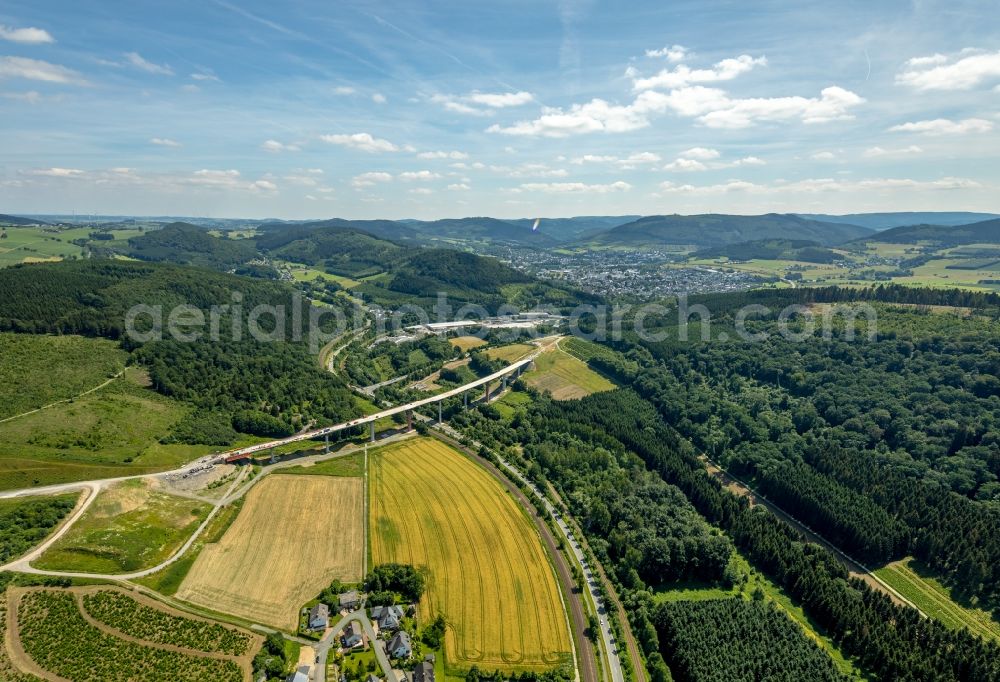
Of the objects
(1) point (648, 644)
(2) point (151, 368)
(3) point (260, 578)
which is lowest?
(1) point (648, 644)

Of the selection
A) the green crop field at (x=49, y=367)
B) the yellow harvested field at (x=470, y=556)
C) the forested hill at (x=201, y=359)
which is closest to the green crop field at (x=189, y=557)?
the yellow harvested field at (x=470, y=556)

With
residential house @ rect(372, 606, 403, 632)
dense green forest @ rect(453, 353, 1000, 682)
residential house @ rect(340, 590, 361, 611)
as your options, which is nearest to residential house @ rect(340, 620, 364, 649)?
residential house @ rect(372, 606, 403, 632)

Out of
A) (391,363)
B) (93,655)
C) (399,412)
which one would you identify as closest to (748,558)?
(399,412)

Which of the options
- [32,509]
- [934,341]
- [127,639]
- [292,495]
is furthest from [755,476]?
[32,509]

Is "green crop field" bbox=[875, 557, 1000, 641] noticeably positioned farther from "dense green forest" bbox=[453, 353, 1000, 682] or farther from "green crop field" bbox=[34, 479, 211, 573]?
"green crop field" bbox=[34, 479, 211, 573]

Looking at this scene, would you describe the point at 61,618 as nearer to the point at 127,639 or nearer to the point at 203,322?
the point at 127,639

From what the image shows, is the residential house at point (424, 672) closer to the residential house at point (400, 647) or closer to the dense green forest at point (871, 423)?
the residential house at point (400, 647)
